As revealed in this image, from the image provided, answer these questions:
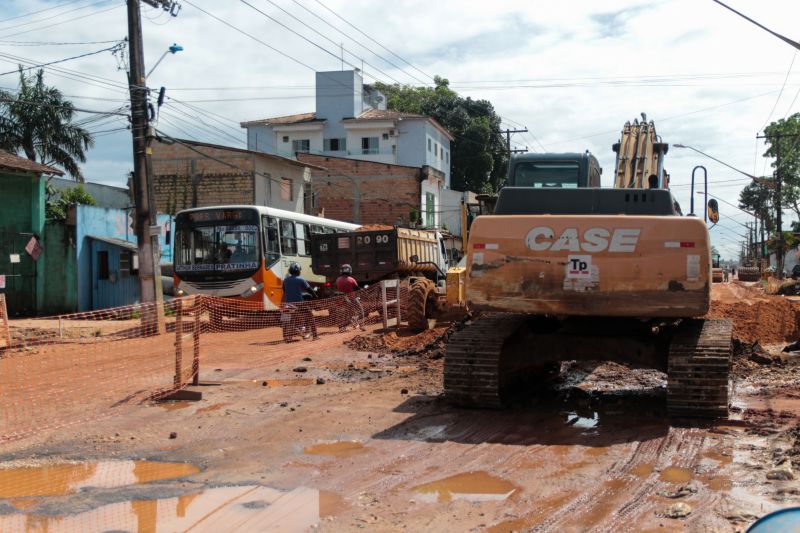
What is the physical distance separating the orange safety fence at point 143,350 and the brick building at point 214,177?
14.8 meters

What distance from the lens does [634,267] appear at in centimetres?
800

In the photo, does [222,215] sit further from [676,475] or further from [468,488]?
[676,475]

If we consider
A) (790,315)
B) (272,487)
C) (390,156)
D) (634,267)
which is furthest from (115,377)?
(390,156)

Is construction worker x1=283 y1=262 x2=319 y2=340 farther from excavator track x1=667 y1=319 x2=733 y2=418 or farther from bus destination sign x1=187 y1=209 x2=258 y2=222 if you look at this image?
excavator track x1=667 y1=319 x2=733 y2=418

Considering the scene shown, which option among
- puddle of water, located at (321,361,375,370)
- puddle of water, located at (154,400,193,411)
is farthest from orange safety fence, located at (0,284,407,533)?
puddle of water, located at (321,361,375,370)

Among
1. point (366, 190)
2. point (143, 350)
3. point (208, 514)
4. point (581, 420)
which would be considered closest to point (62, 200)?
point (366, 190)

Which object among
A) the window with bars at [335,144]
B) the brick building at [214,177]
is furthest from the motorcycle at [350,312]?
the window with bars at [335,144]

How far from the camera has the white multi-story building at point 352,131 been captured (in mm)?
57844

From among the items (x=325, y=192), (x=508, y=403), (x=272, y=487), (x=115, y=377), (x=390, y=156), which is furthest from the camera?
(x=390, y=156)

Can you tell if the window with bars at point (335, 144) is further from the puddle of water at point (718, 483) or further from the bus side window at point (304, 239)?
the puddle of water at point (718, 483)

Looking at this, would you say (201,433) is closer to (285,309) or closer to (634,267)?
(634,267)

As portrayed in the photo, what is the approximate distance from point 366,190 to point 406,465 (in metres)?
43.5

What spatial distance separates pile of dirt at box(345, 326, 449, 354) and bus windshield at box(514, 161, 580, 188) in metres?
4.25

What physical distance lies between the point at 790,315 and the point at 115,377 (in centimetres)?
1314
